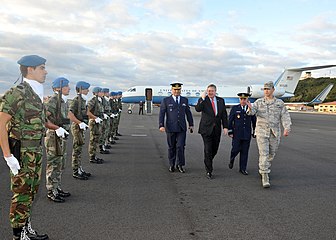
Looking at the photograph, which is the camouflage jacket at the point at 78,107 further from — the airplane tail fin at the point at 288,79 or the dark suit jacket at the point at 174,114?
the airplane tail fin at the point at 288,79

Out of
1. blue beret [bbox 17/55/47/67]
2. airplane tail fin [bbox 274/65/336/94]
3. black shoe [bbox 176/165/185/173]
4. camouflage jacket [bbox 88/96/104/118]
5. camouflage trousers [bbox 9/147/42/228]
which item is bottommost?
black shoe [bbox 176/165/185/173]

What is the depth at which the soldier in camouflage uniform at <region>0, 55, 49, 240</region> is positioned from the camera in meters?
3.30

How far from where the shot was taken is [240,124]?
747 cm

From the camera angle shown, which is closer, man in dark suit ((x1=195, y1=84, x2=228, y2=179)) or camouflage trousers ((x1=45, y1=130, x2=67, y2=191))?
camouflage trousers ((x1=45, y1=130, x2=67, y2=191))

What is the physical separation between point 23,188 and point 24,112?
0.85 m

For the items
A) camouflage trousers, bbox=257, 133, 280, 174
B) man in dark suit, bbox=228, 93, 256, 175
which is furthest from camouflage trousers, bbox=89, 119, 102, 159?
camouflage trousers, bbox=257, 133, 280, 174

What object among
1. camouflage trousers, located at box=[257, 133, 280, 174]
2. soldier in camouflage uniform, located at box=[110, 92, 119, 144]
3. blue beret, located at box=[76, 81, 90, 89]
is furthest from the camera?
soldier in camouflage uniform, located at box=[110, 92, 119, 144]

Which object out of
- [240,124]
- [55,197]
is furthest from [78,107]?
[240,124]

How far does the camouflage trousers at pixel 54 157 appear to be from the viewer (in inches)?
195

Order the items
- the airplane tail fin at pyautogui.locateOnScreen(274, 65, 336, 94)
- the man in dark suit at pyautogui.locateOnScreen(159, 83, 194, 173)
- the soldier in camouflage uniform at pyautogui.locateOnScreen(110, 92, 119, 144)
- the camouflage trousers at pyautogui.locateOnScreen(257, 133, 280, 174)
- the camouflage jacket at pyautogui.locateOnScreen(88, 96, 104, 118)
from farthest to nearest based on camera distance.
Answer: the airplane tail fin at pyautogui.locateOnScreen(274, 65, 336, 94) → the soldier in camouflage uniform at pyautogui.locateOnScreen(110, 92, 119, 144) → the camouflage jacket at pyautogui.locateOnScreen(88, 96, 104, 118) → the man in dark suit at pyautogui.locateOnScreen(159, 83, 194, 173) → the camouflage trousers at pyautogui.locateOnScreen(257, 133, 280, 174)

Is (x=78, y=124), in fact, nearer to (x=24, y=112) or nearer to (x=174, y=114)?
(x=174, y=114)

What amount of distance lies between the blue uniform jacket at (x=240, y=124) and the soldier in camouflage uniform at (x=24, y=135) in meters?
4.96

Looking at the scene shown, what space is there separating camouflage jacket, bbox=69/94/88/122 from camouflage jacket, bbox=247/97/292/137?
3468 millimetres

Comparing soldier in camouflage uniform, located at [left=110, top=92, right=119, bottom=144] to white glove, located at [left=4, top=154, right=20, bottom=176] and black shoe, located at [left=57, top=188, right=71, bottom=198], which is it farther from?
white glove, located at [left=4, top=154, right=20, bottom=176]
